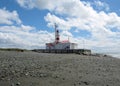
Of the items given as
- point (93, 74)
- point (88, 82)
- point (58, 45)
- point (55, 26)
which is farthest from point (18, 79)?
point (55, 26)

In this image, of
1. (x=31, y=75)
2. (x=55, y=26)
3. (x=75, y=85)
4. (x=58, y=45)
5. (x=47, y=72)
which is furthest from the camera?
(x=55, y=26)

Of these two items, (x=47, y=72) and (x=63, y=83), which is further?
(x=47, y=72)

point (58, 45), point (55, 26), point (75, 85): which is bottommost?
point (75, 85)

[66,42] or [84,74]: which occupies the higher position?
[66,42]

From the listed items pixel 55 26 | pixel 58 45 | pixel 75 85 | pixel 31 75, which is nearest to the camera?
pixel 75 85

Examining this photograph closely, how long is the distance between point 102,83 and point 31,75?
3696 mm

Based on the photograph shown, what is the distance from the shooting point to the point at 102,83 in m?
13.5

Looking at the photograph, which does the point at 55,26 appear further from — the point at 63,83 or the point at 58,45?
the point at 63,83

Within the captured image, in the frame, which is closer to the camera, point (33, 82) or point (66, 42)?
point (33, 82)

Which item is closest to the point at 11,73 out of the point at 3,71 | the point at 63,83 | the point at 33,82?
the point at 3,71

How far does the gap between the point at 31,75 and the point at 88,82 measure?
3019 mm

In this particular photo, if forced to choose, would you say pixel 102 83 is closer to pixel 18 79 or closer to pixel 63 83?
pixel 63 83

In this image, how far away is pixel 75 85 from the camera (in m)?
12.9

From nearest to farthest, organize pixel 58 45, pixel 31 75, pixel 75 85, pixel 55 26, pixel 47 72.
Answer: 1. pixel 75 85
2. pixel 31 75
3. pixel 47 72
4. pixel 58 45
5. pixel 55 26
